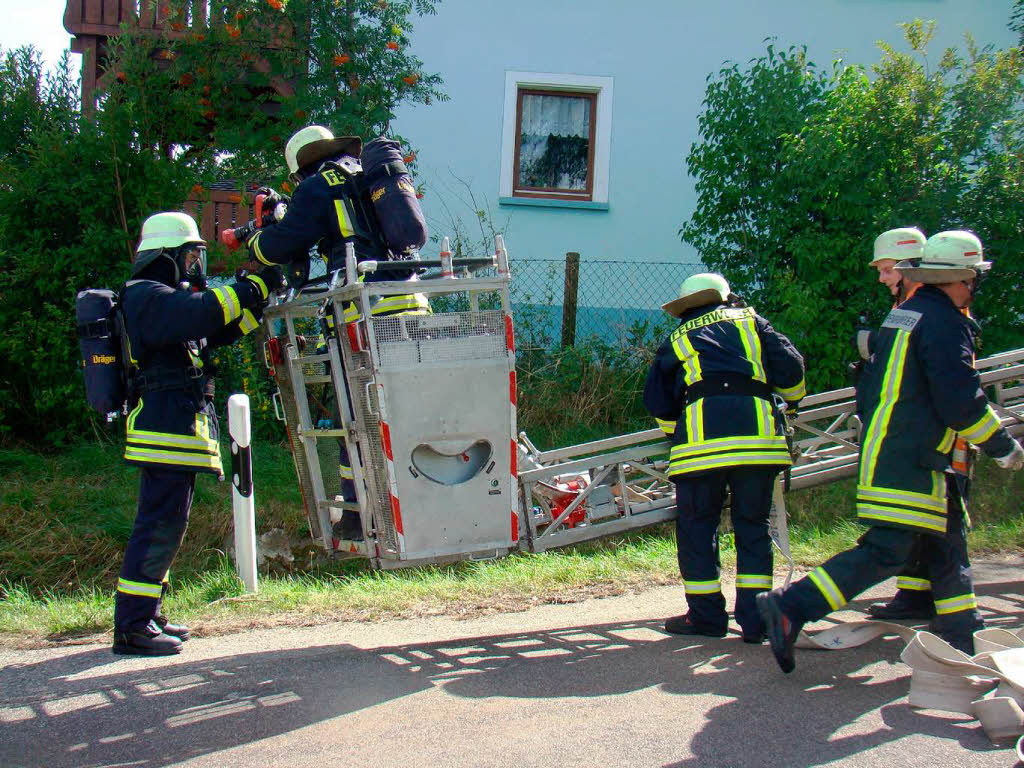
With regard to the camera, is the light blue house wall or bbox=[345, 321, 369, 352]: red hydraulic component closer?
bbox=[345, 321, 369, 352]: red hydraulic component

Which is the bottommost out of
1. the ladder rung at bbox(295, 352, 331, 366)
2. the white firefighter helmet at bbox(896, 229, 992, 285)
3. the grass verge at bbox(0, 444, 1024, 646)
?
the grass verge at bbox(0, 444, 1024, 646)

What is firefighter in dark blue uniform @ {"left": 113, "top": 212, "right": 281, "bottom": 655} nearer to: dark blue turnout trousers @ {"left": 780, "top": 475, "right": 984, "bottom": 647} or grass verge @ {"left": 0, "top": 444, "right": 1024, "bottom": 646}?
grass verge @ {"left": 0, "top": 444, "right": 1024, "bottom": 646}

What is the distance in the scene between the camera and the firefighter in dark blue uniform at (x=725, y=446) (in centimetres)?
440

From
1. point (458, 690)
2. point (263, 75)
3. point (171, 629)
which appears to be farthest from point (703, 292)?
point (263, 75)

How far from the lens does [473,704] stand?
147 inches

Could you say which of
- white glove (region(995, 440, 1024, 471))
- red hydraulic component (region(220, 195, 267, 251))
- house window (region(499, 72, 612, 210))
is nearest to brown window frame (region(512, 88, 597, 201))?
house window (region(499, 72, 612, 210))

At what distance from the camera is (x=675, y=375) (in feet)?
15.4

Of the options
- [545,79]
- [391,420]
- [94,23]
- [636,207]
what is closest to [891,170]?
[636,207]

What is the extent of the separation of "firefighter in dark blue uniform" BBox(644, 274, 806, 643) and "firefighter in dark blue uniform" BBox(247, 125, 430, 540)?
4.42 feet

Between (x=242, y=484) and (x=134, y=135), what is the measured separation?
13.7 ft

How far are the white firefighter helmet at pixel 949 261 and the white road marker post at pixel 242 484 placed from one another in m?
3.26

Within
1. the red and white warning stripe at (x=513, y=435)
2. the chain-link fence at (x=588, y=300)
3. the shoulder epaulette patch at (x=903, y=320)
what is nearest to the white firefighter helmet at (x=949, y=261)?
the shoulder epaulette patch at (x=903, y=320)

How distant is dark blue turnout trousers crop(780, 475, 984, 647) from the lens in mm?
3883

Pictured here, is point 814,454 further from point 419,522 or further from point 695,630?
point 419,522
